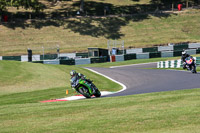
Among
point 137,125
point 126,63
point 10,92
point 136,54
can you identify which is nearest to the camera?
point 137,125

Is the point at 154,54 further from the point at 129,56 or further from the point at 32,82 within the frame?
the point at 32,82

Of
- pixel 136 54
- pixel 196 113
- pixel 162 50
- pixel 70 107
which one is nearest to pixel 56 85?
pixel 70 107

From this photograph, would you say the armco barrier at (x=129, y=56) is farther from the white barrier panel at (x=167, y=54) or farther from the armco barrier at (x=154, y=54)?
the white barrier panel at (x=167, y=54)

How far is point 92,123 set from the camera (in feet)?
30.5

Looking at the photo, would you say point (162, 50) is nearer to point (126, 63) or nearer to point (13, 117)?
point (126, 63)

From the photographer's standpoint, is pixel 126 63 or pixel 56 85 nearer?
pixel 56 85

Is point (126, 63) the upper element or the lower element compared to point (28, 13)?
lower

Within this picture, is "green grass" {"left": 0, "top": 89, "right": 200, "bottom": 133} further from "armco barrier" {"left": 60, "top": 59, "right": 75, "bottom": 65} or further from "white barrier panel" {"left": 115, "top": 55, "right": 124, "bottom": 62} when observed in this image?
"white barrier panel" {"left": 115, "top": 55, "right": 124, "bottom": 62}

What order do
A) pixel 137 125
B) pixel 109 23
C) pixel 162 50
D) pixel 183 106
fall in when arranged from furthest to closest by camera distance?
pixel 109 23 → pixel 162 50 → pixel 183 106 → pixel 137 125

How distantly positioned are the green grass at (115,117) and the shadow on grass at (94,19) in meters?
53.9

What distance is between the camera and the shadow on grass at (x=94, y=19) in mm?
66438

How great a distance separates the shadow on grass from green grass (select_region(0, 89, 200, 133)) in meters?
53.9

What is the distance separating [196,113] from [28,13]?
64267 millimetres

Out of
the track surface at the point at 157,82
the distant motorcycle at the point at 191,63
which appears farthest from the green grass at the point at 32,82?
the distant motorcycle at the point at 191,63
